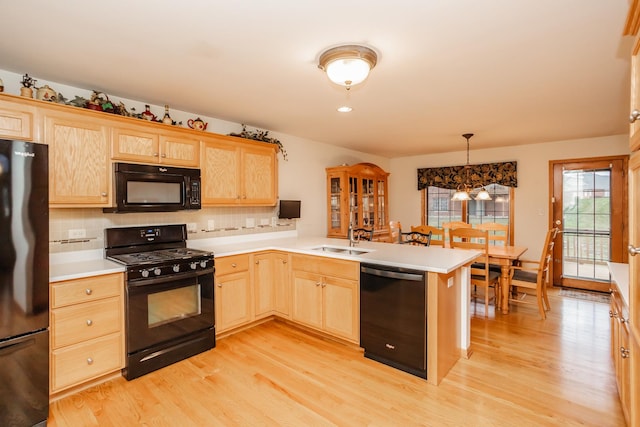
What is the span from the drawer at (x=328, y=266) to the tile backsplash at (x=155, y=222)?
1.00 meters

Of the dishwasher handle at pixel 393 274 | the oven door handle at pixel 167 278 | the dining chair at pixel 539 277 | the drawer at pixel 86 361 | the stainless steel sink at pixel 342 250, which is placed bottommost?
the drawer at pixel 86 361

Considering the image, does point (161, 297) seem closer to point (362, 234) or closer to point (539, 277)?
point (362, 234)

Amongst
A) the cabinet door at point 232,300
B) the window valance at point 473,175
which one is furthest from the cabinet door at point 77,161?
the window valance at point 473,175

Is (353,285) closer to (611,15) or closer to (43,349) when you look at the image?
(43,349)

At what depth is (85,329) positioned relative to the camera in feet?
7.66

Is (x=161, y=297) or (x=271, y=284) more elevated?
(x=161, y=297)

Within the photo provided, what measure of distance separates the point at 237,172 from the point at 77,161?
1.46m

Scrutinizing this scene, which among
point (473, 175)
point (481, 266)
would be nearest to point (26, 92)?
point (481, 266)

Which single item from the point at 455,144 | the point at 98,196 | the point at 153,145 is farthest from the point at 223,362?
the point at 455,144

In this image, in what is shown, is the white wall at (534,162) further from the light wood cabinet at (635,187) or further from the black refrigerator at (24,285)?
the black refrigerator at (24,285)

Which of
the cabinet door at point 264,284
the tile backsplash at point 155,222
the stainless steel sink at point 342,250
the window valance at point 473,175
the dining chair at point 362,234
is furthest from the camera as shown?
the window valance at point 473,175

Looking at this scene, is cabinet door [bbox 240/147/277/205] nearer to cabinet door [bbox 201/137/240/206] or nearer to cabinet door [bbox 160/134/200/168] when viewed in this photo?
cabinet door [bbox 201/137/240/206]

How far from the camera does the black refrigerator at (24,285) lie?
6.16 ft

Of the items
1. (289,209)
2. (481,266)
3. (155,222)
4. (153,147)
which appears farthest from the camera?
(289,209)
